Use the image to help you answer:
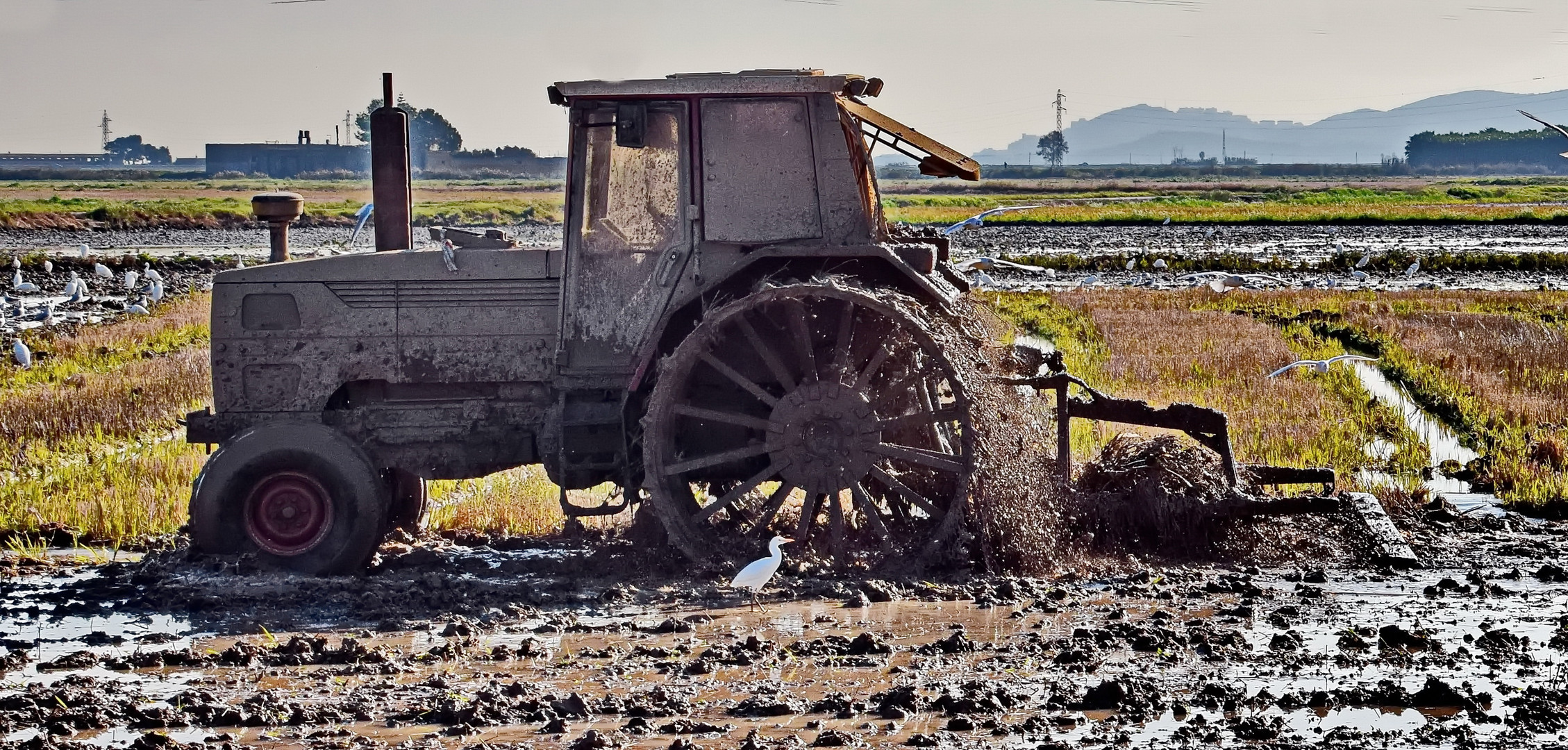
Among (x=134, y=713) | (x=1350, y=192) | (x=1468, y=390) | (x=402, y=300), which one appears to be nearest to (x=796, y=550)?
(x=402, y=300)

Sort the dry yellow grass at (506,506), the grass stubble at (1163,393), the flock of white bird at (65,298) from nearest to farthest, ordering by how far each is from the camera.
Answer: the dry yellow grass at (506,506), the grass stubble at (1163,393), the flock of white bird at (65,298)

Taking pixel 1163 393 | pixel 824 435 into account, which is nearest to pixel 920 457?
pixel 824 435

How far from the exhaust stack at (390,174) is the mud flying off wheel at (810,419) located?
5.85 feet

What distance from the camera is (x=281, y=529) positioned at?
23.2 feet

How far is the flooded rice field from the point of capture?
4898 millimetres

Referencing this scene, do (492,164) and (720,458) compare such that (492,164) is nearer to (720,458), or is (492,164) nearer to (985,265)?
(985,265)

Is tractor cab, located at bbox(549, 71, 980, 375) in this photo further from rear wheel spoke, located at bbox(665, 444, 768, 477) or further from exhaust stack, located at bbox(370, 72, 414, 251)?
exhaust stack, located at bbox(370, 72, 414, 251)

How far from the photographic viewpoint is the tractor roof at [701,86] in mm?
6688

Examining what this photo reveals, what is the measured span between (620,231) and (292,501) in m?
1.95

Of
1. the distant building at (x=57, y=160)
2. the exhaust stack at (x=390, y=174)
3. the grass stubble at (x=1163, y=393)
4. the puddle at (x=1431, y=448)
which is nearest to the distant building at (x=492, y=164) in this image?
the distant building at (x=57, y=160)

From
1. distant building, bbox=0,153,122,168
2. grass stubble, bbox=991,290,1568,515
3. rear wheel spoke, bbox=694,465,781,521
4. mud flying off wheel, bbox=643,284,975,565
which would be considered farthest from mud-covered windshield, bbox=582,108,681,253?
distant building, bbox=0,153,122,168

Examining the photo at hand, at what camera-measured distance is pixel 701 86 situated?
22.0ft

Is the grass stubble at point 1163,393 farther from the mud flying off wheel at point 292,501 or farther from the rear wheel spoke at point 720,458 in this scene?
the rear wheel spoke at point 720,458

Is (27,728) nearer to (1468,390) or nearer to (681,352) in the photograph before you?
(681,352)
